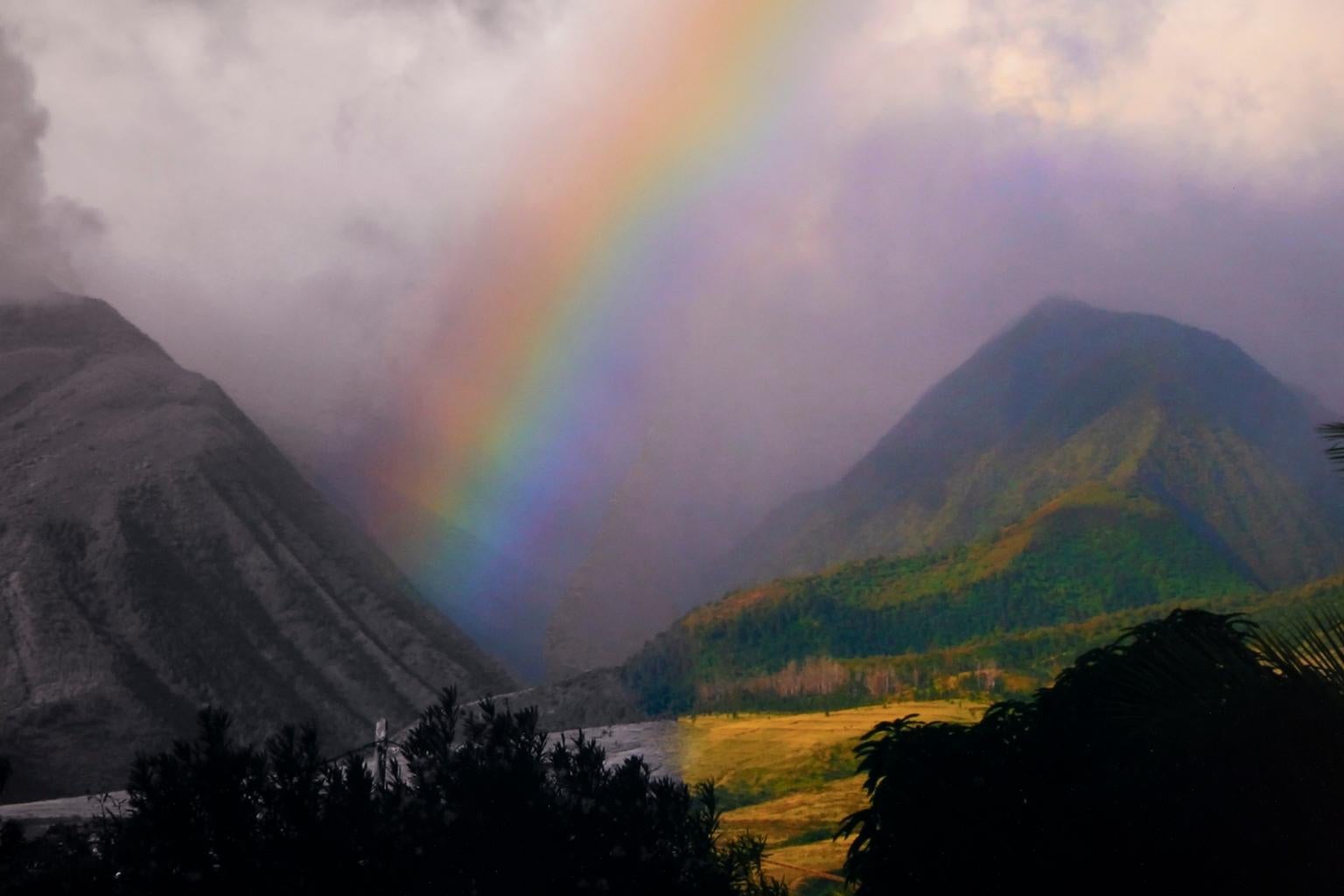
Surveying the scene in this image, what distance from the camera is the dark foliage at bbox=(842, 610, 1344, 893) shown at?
1284cm

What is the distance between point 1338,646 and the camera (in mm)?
11664

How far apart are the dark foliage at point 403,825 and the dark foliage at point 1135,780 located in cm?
373

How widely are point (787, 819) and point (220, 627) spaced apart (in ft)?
355

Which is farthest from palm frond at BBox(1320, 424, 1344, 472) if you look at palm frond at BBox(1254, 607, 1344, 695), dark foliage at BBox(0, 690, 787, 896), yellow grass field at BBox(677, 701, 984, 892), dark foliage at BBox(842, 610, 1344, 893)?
yellow grass field at BBox(677, 701, 984, 892)

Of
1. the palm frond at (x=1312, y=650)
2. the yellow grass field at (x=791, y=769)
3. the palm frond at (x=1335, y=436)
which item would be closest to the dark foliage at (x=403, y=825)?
the palm frond at (x=1312, y=650)

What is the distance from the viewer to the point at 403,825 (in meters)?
20.2

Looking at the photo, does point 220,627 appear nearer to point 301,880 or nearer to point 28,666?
point 28,666

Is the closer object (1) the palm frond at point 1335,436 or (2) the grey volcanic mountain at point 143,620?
(1) the palm frond at point 1335,436

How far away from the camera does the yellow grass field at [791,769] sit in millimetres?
86125

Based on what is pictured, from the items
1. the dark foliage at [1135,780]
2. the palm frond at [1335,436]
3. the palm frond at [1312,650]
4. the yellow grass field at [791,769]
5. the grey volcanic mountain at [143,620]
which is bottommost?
the yellow grass field at [791,769]

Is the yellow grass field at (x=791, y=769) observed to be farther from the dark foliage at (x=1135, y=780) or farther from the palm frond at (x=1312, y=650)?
the palm frond at (x=1312, y=650)

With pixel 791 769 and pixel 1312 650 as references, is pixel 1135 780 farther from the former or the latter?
pixel 791 769

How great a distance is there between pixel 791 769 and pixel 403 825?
318ft

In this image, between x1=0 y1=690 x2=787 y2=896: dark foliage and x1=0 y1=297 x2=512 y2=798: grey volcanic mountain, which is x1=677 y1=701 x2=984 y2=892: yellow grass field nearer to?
x1=0 y1=690 x2=787 y2=896: dark foliage
